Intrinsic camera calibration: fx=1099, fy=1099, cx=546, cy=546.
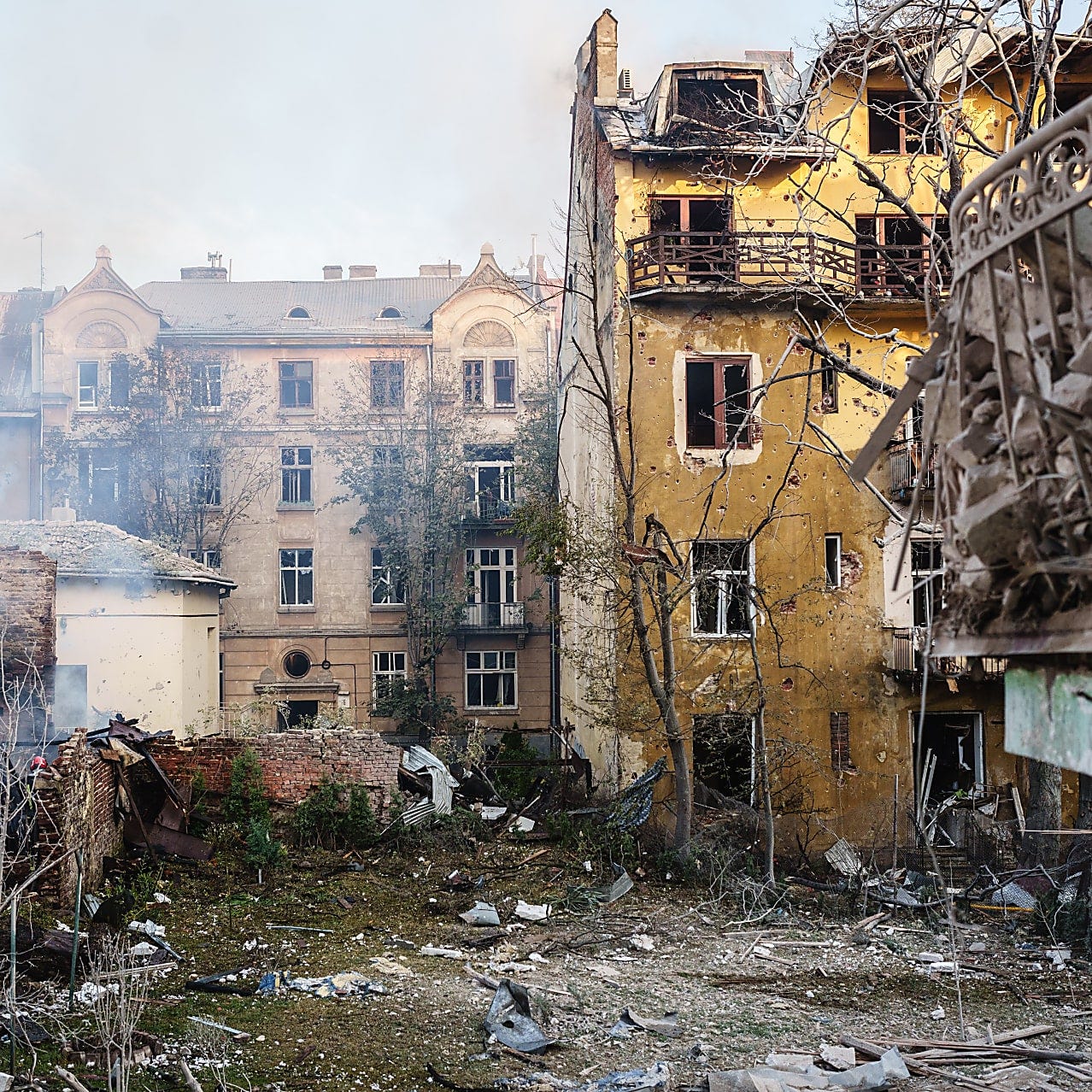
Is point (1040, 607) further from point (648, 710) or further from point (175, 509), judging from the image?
point (175, 509)

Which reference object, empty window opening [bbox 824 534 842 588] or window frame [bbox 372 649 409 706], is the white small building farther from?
empty window opening [bbox 824 534 842 588]

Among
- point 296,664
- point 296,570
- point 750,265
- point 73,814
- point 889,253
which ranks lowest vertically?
point 73,814

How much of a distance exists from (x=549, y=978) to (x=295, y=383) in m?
25.7

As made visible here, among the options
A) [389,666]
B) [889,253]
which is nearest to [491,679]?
[389,666]

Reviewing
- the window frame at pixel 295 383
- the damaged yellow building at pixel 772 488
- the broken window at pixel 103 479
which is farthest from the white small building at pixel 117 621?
the window frame at pixel 295 383

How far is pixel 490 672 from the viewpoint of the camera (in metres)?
32.3

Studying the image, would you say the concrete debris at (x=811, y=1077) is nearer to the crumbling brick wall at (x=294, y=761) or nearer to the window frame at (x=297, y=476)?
the crumbling brick wall at (x=294, y=761)

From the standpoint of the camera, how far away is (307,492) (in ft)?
108

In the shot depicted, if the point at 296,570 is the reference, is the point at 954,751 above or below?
below

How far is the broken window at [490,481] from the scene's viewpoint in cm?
3200

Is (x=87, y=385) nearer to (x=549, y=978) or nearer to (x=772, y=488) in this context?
(x=772, y=488)

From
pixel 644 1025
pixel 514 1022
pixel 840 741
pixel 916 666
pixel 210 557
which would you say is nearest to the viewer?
pixel 514 1022

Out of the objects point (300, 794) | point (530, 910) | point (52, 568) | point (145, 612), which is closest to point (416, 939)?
point (530, 910)

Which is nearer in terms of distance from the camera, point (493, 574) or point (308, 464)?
point (493, 574)
